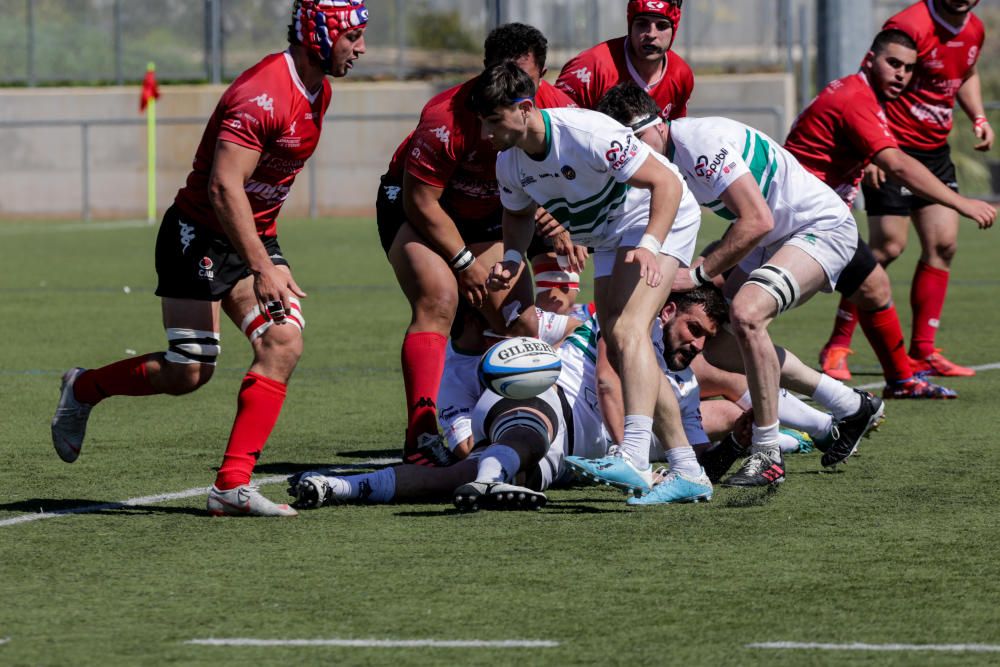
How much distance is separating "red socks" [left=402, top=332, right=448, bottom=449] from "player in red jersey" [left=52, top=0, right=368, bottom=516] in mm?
971

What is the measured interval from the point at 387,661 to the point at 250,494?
7.50ft

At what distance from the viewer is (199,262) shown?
7168 mm

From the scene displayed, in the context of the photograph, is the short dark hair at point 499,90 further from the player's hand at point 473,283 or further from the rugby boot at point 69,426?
the rugby boot at point 69,426

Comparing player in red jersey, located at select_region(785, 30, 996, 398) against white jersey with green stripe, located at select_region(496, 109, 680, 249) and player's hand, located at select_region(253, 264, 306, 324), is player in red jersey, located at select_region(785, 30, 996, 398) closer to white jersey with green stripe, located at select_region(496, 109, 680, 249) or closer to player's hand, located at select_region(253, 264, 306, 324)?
white jersey with green stripe, located at select_region(496, 109, 680, 249)

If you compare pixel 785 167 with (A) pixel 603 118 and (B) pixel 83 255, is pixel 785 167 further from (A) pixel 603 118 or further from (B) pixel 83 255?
(B) pixel 83 255

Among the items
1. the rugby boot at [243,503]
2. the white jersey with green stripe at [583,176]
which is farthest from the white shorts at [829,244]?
the rugby boot at [243,503]

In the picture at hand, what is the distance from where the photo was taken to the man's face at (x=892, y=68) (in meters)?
10.3

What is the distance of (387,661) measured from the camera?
15.1 feet

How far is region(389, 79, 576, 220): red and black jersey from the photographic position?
8000 millimetres

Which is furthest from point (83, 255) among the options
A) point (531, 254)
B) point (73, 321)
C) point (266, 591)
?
point (266, 591)

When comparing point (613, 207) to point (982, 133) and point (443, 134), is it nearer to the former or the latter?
point (443, 134)

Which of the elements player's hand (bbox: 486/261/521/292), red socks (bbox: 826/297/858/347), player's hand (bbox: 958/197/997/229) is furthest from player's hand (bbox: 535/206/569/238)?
red socks (bbox: 826/297/858/347)

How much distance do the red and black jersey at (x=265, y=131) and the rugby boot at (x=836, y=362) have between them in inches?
188

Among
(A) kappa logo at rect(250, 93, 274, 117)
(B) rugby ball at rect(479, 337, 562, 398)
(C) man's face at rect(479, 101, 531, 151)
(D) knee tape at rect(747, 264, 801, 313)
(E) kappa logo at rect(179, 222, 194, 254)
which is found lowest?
(B) rugby ball at rect(479, 337, 562, 398)
